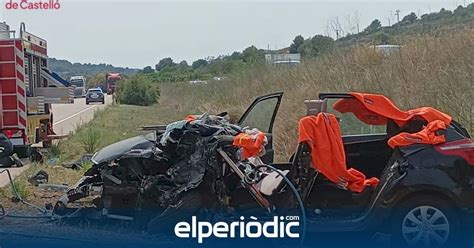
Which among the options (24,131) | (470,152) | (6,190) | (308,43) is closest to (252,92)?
(308,43)

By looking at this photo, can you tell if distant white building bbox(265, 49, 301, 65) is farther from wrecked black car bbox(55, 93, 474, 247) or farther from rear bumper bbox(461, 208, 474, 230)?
rear bumper bbox(461, 208, 474, 230)

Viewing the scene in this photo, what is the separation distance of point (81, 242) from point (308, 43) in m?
13.5

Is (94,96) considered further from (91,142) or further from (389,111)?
(389,111)

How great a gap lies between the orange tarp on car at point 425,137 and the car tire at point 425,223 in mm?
455

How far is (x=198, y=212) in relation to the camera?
20.2ft

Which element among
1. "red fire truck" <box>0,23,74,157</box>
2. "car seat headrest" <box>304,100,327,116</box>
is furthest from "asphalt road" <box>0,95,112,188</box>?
"car seat headrest" <box>304,100,327,116</box>

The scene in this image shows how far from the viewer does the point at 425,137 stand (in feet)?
18.7

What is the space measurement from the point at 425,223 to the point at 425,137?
70 cm

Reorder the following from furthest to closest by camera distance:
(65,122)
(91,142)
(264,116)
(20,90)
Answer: (65,122)
(91,142)
(20,90)
(264,116)

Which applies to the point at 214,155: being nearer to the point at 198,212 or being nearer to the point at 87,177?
the point at 198,212

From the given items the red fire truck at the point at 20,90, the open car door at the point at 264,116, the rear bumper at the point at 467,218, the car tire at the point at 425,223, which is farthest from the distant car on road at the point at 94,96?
the rear bumper at the point at 467,218
